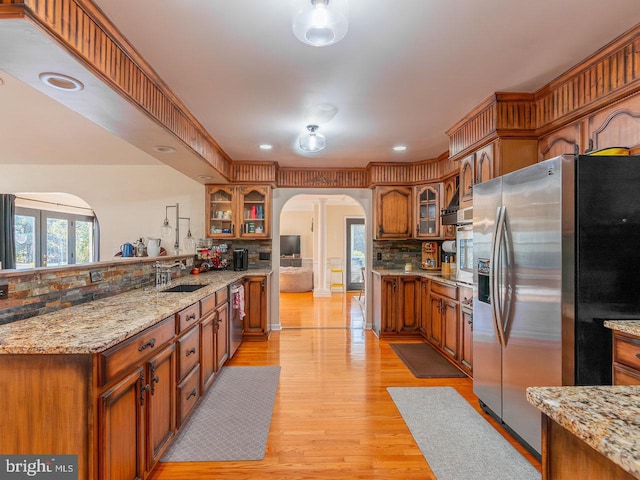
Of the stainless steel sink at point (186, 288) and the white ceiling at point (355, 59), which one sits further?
the stainless steel sink at point (186, 288)

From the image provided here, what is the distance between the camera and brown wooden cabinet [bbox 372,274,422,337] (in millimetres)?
4441

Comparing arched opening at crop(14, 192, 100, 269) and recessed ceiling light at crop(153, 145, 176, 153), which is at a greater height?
recessed ceiling light at crop(153, 145, 176, 153)

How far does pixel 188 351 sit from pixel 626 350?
2539 mm

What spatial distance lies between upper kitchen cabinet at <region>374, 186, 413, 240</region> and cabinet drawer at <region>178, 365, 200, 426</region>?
3172mm

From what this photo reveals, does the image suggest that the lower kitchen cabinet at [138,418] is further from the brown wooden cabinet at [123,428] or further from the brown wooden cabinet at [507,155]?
the brown wooden cabinet at [507,155]

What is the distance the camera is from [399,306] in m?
4.45

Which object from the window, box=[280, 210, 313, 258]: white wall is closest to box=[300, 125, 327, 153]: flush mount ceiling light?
the window

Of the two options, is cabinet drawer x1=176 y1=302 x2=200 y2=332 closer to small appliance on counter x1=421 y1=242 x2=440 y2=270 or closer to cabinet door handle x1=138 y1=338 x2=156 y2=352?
cabinet door handle x1=138 y1=338 x2=156 y2=352

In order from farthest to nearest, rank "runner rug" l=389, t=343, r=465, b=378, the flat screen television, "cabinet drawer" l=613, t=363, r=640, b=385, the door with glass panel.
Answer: the flat screen television
the door with glass panel
"runner rug" l=389, t=343, r=465, b=378
"cabinet drawer" l=613, t=363, r=640, b=385

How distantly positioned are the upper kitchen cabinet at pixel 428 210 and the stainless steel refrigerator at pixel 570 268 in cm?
251

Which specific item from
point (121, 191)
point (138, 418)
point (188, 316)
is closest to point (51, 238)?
point (121, 191)

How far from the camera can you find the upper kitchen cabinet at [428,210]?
4.56m

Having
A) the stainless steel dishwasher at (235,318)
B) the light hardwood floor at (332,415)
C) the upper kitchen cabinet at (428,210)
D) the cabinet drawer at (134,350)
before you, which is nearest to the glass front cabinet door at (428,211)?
the upper kitchen cabinet at (428,210)

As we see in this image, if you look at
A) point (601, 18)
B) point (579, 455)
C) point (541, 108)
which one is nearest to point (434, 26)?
point (601, 18)
